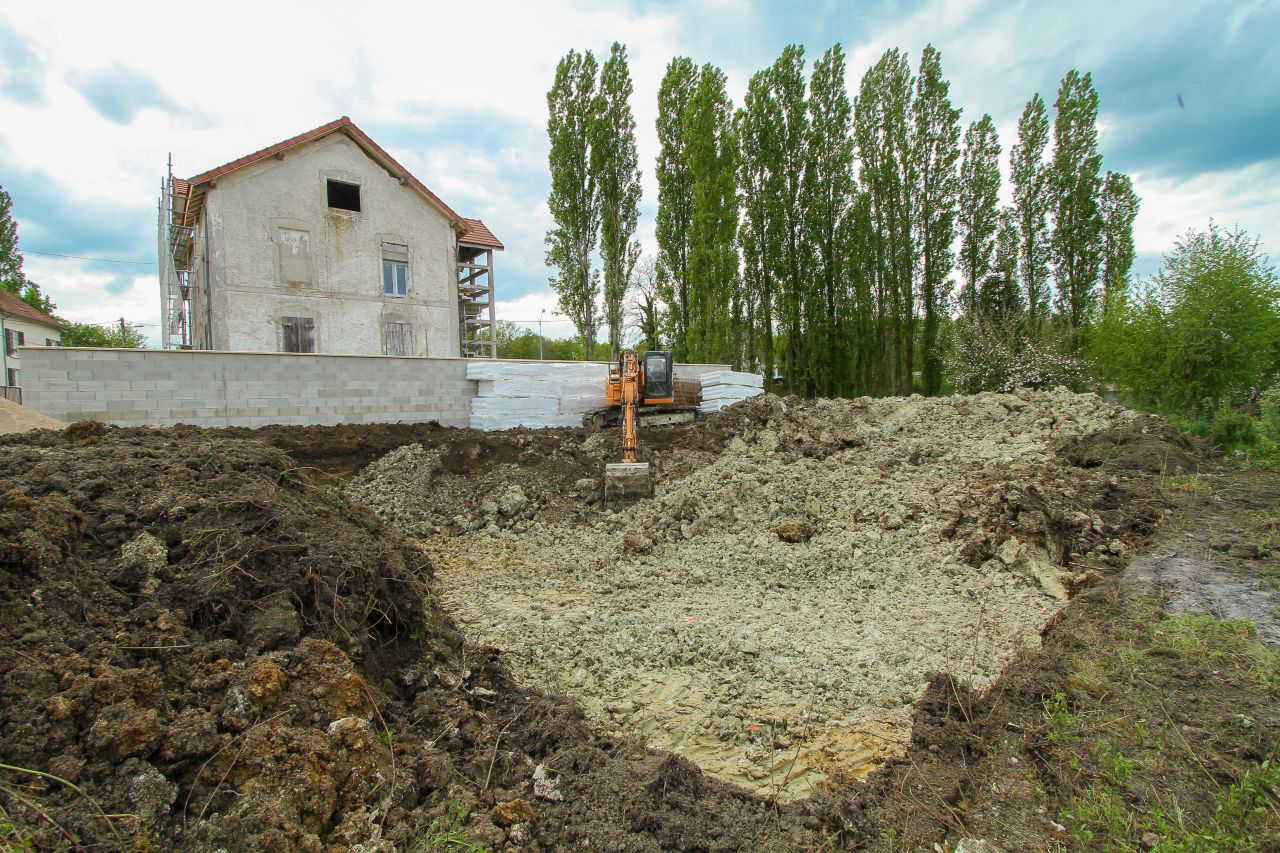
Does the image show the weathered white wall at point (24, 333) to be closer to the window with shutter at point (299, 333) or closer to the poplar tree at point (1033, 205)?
the window with shutter at point (299, 333)

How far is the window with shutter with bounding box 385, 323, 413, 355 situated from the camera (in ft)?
56.4

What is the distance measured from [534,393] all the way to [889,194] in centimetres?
1594

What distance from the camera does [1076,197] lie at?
69.2 feet

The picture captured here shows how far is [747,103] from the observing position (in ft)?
68.2

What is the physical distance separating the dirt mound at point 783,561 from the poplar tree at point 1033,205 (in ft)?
44.3

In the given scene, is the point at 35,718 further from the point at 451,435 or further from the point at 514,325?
the point at 514,325

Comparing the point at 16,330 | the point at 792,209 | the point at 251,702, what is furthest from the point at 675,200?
the point at 16,330

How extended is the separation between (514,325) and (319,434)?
98.3ft

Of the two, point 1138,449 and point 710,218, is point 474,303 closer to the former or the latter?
point 710,218

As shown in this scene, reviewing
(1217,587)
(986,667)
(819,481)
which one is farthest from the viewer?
(819,481)

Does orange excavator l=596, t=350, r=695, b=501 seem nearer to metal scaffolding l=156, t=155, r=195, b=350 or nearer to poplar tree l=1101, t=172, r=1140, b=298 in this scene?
metal scaffolding l=156, t=155, r=195, b=350

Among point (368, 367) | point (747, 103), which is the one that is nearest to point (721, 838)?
point (368, 367)

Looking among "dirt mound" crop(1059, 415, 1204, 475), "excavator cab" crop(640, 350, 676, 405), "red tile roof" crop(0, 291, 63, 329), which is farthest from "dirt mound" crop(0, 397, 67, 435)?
"red tile roof" crop(0, 291, 63, 329)

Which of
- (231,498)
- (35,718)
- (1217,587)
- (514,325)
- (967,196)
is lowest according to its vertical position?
(1217,587)
